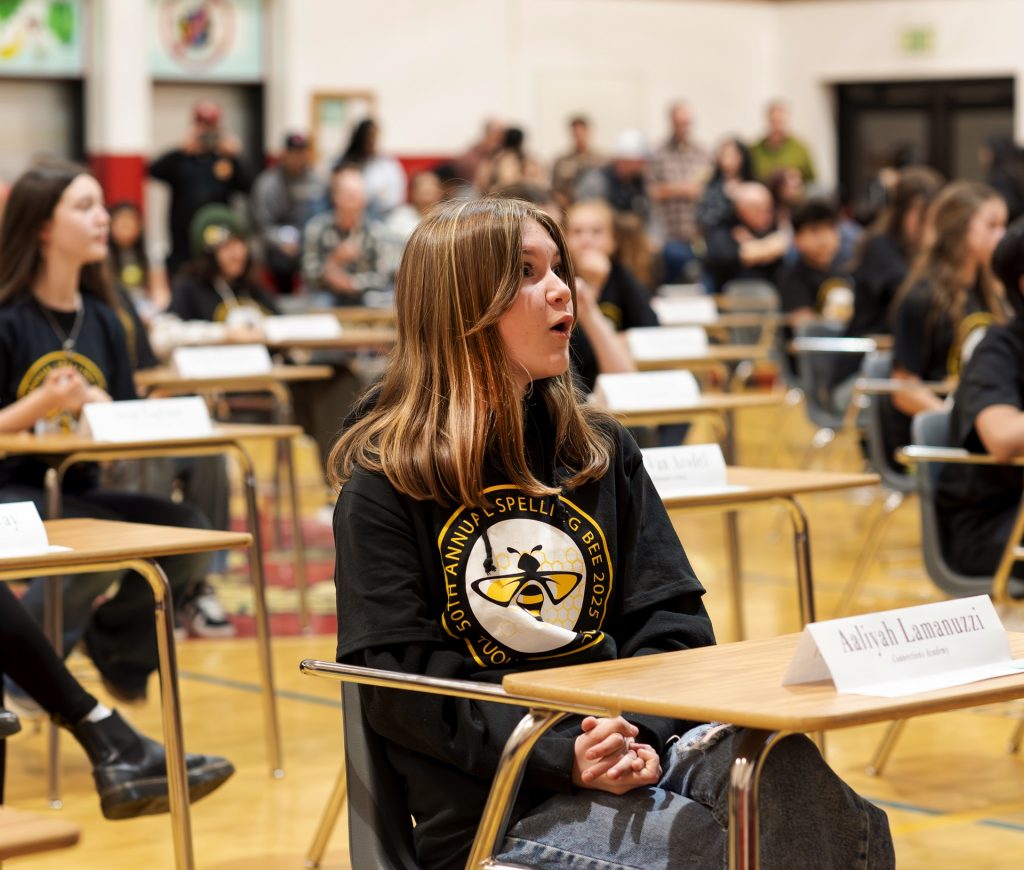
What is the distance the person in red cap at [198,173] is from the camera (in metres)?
12.4

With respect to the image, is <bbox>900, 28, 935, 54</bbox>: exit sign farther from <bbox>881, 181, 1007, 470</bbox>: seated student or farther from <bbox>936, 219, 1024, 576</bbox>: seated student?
<bbox>936, 219, 1024, 576</bbox>: seated student

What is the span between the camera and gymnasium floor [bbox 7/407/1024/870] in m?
3.51

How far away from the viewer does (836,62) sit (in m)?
17.7

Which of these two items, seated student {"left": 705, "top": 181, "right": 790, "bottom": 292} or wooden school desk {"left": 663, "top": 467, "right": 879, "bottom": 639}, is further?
seated student {"left": 705, "top": 181, "right": 790, "bottom": 292}

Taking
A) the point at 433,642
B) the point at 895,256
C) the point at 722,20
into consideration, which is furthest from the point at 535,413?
the point at 722,20

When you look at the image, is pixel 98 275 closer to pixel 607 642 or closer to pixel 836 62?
pixel 607 642

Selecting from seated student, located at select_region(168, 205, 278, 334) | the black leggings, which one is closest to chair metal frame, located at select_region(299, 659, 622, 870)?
the black leggings

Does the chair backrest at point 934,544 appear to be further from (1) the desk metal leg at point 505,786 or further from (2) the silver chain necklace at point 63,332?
(1) the desk metal leg at point 505,786

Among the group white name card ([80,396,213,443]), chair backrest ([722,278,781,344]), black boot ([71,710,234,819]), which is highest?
chair backrest ([722,278,781,344])

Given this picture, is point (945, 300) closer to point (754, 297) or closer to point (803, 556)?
point (803, 556)

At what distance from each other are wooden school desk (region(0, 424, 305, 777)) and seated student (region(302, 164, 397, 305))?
500cm

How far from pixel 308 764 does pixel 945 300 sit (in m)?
2.47

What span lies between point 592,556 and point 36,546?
39.1 inches

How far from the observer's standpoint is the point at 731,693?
187 centimetres
